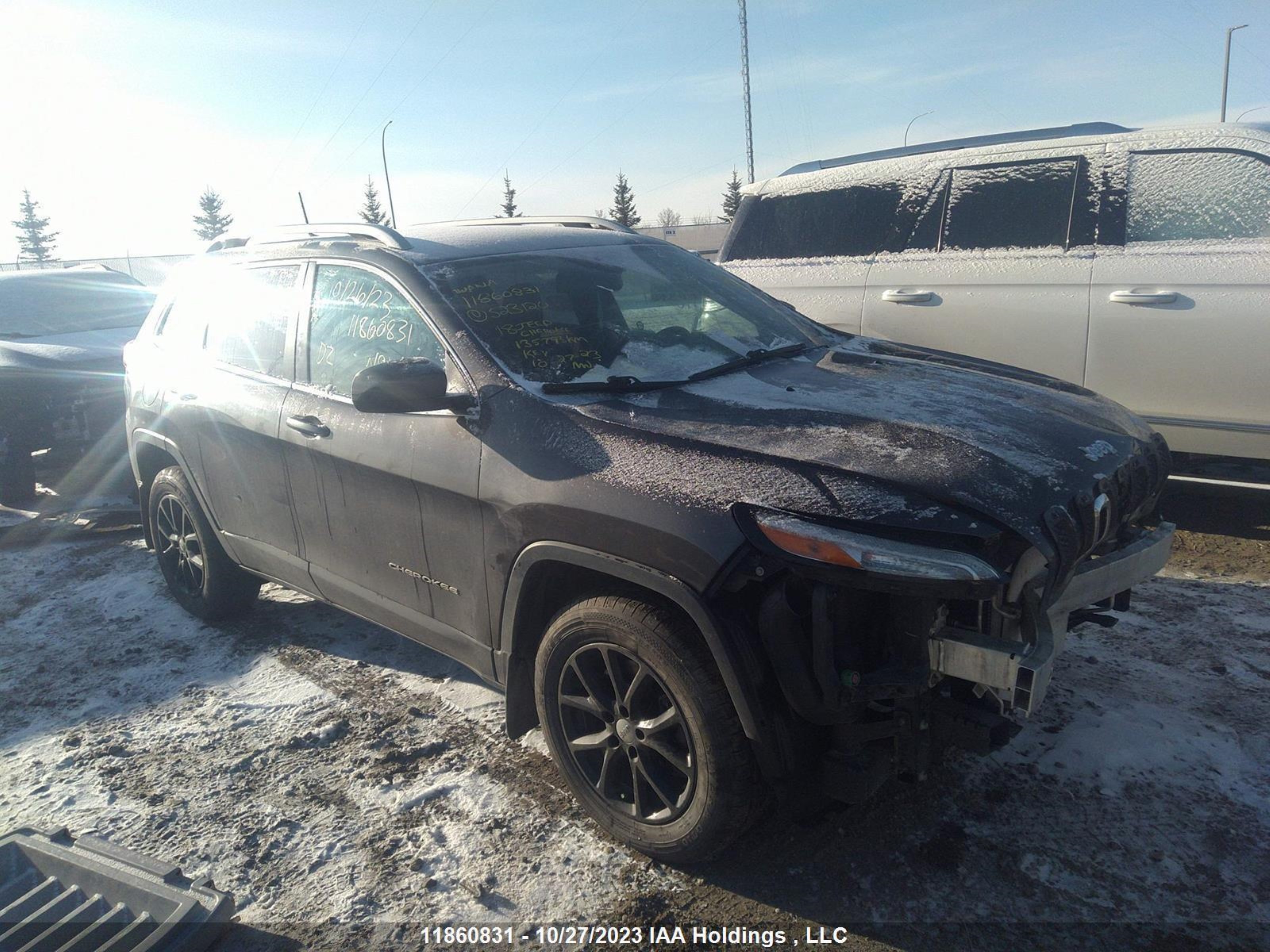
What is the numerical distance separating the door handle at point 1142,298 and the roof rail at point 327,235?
147 inches

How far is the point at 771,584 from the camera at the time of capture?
87.1 inches

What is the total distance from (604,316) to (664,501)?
1.18 metres

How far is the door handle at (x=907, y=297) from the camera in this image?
214 inches

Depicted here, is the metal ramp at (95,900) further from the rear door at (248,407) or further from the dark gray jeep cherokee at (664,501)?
the rear door at (248,407)

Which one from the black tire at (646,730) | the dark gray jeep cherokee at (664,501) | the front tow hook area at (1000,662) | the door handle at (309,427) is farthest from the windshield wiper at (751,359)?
the door handle at (309,427)

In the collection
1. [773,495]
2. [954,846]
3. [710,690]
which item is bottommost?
[954,846]

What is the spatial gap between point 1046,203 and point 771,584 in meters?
4.03

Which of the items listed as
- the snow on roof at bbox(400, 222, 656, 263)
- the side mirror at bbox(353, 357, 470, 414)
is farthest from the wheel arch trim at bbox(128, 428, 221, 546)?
the side mirror at bbox(353, 357, 470, 414)

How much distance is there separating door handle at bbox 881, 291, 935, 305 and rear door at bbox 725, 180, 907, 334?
0.57 ft

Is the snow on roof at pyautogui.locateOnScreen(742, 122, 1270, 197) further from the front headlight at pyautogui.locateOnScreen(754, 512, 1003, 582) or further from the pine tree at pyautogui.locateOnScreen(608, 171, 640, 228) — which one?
the pine tree at pyautogui.locateOnScreen(608, 171, 640, 228)

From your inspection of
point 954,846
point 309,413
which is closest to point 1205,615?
point 954,846

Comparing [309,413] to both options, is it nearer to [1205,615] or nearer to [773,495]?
[773,495]

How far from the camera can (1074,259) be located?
4.98 meters

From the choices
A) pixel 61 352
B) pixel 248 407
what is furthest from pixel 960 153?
pixel 61 352
